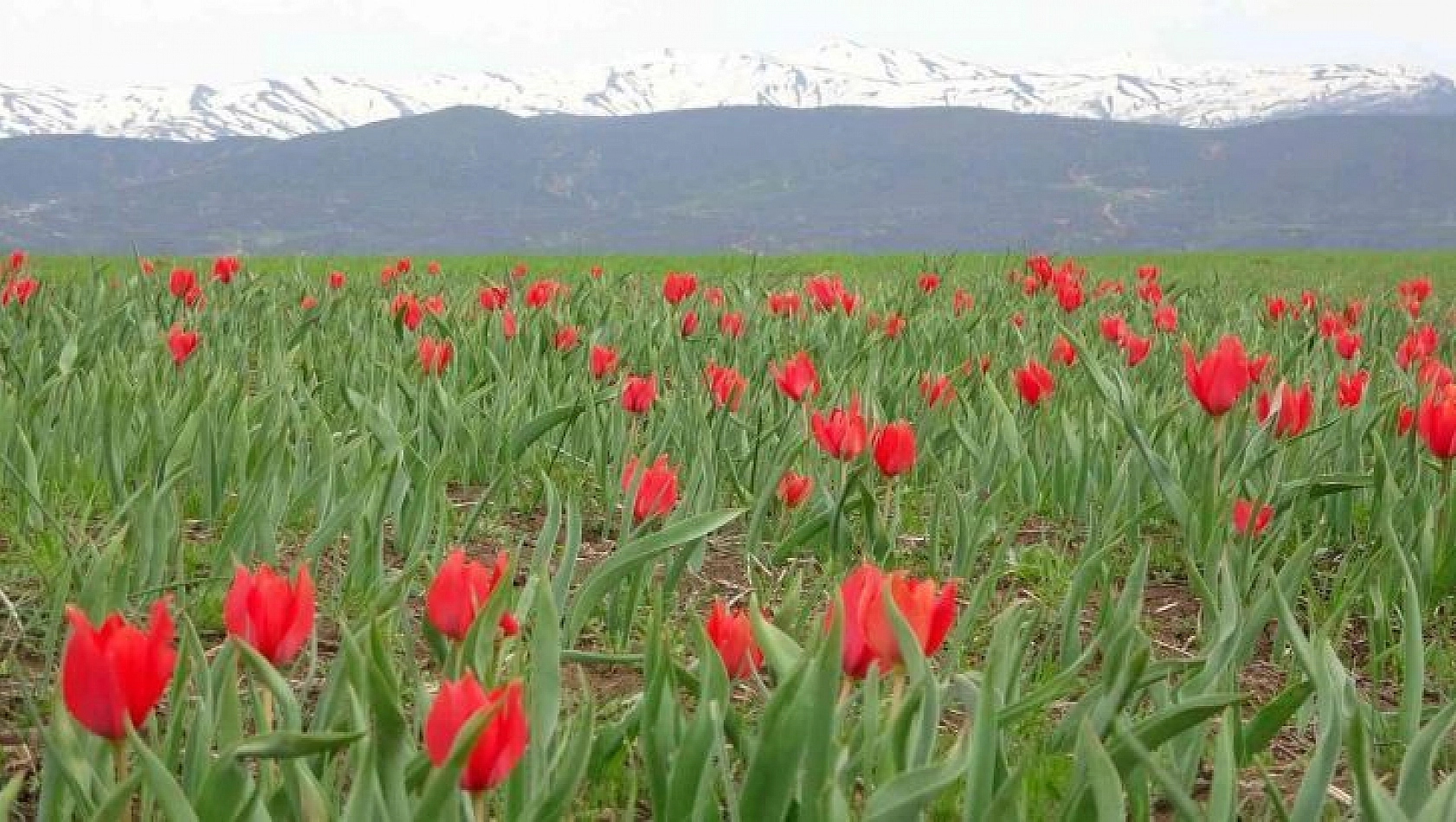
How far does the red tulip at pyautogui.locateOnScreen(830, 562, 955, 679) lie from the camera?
136cm

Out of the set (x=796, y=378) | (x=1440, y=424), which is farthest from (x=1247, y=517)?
(x=796, y=378)

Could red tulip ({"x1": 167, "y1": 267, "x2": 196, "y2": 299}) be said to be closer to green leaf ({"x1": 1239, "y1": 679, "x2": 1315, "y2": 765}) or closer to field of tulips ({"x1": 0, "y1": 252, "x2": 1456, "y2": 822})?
field of tulips ({"x1": 0, "y1": 252, "x2": 1456, "y2": 822})

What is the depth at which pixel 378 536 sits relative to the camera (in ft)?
7.66

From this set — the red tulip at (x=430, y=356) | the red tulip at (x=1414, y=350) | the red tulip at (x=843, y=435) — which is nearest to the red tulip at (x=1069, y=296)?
the red tulip at (x=1414, y=350)

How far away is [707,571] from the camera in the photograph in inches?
118

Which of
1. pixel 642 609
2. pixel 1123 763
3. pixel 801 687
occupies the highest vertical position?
pixel 801 687

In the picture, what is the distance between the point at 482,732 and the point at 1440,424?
6.56 feet

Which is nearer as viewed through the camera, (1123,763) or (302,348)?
(1123,763)

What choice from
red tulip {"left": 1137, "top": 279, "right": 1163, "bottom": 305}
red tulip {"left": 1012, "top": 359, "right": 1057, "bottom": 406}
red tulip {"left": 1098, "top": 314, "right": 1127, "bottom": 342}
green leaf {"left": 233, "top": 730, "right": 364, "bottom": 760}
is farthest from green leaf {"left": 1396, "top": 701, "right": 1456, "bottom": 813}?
red tulip {"left": 1137, "top": 279, "right": 1163, "bottom": 305}

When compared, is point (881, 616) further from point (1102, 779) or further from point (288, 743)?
point (288, 743)

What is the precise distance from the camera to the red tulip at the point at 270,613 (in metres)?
1.29

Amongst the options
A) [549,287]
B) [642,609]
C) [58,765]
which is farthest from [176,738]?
[549,287]

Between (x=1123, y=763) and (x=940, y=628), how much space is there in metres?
0.28

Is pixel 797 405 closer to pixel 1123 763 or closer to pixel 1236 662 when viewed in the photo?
pixel 1236 662
